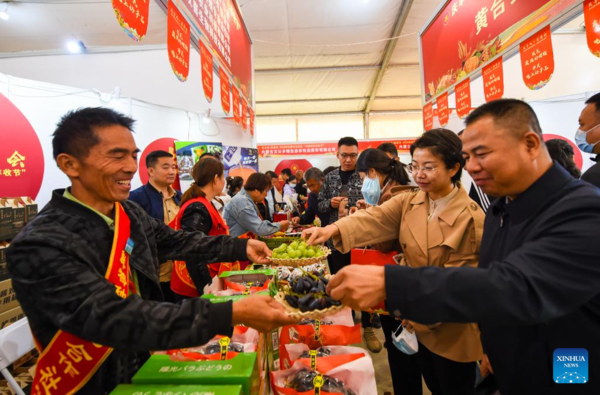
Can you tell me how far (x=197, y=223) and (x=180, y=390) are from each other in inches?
65.8

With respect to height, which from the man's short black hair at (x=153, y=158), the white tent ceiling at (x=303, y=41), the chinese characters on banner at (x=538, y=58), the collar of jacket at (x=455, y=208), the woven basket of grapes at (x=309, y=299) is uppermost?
the white tent ceiling at (x=303, y=41)

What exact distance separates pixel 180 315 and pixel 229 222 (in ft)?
8.98

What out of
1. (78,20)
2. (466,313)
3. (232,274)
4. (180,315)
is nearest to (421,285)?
(466,313)

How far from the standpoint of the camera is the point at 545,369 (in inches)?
42.7

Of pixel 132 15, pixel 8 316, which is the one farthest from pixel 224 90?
pixel 8 316

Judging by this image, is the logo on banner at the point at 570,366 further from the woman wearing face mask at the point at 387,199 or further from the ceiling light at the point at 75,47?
the ceiling light at the point at 75,47

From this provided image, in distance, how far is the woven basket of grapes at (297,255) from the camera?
6.84ft

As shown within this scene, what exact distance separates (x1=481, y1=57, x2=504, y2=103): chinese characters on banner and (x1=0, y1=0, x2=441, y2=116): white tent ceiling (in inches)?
162

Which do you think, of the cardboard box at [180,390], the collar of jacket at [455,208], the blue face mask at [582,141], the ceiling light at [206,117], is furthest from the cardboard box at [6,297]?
the blue face mask at [582,141]

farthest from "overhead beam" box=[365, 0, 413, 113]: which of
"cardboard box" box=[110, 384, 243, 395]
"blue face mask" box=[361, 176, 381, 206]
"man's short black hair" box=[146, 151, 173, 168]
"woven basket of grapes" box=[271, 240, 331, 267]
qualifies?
"cardboard box" box=[110, 384, 243, 395]

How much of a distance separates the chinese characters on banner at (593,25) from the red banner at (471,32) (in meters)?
0.21

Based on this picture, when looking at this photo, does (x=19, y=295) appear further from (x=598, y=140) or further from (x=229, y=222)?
(x=598, y=140)

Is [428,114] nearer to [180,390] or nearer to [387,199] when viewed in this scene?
[387,199]

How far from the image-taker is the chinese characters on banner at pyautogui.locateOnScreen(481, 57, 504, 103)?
148 inches
